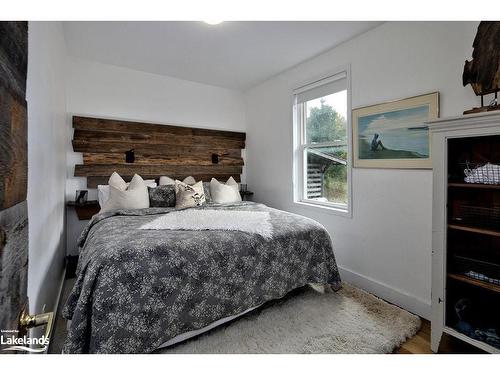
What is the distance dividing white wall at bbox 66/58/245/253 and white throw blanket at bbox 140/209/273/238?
1523 millimetres

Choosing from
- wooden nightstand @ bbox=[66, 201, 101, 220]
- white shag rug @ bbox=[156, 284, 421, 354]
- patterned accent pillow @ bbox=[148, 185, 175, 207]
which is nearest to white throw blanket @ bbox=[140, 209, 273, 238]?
patterned accent pillow @ bbox=[148, 185, 175, 207]

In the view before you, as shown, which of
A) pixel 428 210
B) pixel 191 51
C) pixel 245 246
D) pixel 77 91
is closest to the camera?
A: pixel 245 246

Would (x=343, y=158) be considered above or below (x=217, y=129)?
below

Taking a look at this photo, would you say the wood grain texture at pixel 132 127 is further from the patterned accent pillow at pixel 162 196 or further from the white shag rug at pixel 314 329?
the white shag rug at pixel 314 329

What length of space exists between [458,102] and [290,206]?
6.82 feet

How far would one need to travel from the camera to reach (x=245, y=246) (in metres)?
1.91

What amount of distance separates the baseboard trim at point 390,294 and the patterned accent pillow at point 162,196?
A: 7.08 feet

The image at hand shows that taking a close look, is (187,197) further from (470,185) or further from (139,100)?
(470,185)

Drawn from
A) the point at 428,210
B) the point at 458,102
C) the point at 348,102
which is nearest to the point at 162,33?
the point at 348,102

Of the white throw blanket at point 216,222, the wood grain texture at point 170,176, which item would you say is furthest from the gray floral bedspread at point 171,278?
the wood grain texture at point 170,176

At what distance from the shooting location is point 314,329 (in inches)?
73.7

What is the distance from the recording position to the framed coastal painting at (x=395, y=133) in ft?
6.79
